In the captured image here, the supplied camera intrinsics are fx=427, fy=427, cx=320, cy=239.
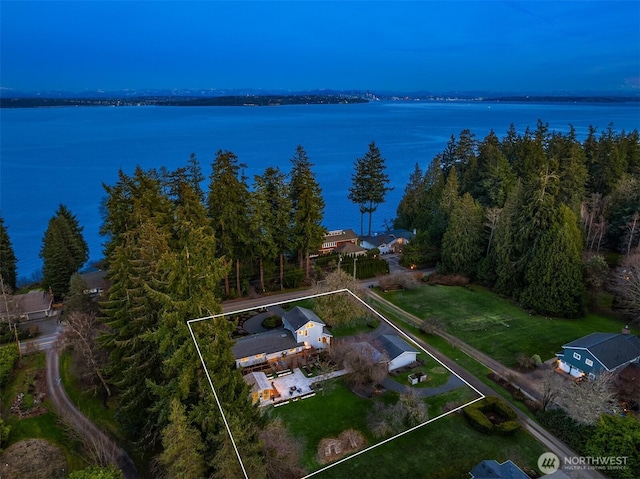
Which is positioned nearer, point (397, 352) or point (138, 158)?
point (397, 352)

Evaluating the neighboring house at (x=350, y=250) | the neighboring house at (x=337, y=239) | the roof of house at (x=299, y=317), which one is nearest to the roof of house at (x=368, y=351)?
the roof of house at (x=299, y=317)

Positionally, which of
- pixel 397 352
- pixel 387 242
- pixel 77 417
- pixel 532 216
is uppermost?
pixel 532 216

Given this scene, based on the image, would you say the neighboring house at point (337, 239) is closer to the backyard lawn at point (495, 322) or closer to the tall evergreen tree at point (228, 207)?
the backyard lawn at point (495, 322)

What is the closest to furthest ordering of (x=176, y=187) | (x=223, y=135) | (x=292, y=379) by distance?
(x=292, y=379) → (x=176, y=187) → (x=223, y=135)

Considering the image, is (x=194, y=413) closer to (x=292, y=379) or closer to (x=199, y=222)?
(x=292, y=379)

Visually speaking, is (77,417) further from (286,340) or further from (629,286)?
(629,286)

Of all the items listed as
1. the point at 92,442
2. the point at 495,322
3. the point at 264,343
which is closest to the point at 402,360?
the point at 264,343

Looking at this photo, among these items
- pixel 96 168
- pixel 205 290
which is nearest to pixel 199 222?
pixel 205 290
